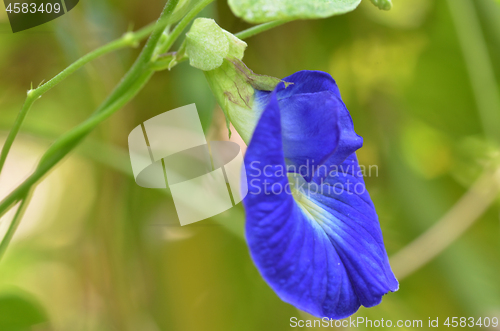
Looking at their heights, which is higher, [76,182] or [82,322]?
[76,182]

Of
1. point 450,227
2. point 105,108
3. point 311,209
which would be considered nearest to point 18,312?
point 105,108

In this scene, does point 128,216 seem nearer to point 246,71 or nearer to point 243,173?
point 246,71

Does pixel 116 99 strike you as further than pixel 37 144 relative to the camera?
No

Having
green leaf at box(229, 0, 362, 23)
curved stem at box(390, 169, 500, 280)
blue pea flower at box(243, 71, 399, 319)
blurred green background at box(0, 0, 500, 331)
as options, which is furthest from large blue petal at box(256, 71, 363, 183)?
curved stem at box(390, 169, 500, 280)

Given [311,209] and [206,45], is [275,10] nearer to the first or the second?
[206,45]

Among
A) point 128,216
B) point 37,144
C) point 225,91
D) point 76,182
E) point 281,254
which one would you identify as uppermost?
point 225,91

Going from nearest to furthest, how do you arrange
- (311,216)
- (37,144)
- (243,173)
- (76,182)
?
(243,173)
(311,216)
(37,144)
(76,182)

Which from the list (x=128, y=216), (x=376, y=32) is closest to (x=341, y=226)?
(x=128, y=216)
